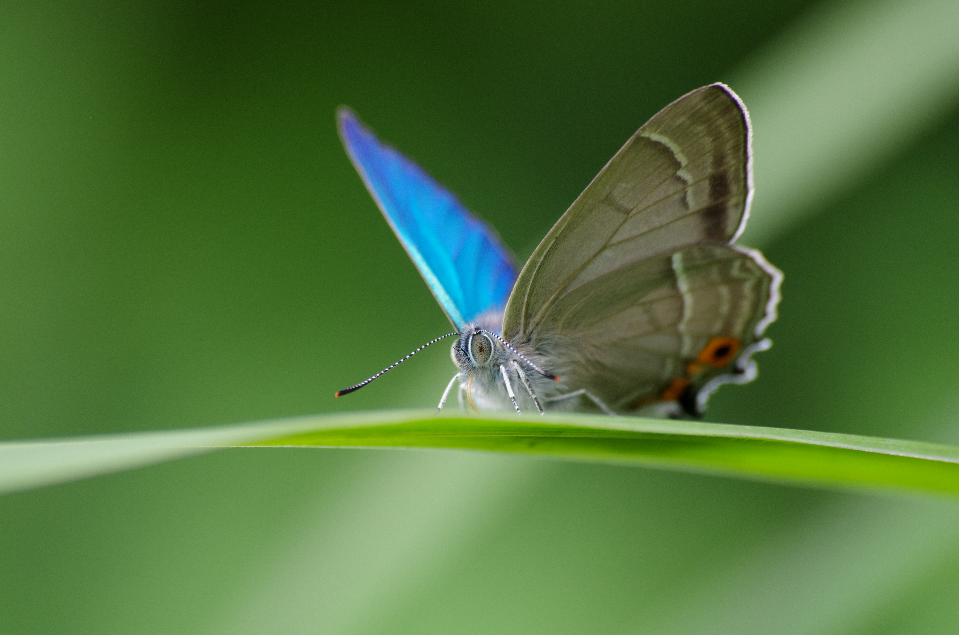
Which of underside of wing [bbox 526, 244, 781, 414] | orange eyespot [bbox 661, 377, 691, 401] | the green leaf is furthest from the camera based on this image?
orange eyespot [bbox 661, 377, 691, 401]

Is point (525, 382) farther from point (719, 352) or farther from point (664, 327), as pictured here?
point (719, 352)

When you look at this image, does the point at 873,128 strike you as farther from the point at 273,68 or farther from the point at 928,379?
the point at 273,68

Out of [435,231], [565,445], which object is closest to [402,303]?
[435,231]

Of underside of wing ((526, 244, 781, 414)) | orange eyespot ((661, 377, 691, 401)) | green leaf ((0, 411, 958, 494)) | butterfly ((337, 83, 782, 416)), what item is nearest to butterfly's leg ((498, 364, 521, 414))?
butterfly ((337, 83, 782, 416))

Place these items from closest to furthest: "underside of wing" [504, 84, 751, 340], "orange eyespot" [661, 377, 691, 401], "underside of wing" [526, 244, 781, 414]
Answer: "underside of wing" [504, 84, 751, 340] < "underside of wing" [526, 244, 781, 414] < "orange eyespot" [661, 377, 691, 401]

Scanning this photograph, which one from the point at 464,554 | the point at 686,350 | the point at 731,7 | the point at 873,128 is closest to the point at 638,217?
the point at 686,350

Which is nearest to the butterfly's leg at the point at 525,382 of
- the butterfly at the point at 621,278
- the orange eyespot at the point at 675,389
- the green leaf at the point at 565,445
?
the butterfly at the point at 621,278

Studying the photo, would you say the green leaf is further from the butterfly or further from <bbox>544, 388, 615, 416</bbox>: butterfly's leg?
<bbox>544, 388, 615, 416</bbox>: butterfly's leg
